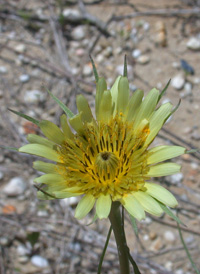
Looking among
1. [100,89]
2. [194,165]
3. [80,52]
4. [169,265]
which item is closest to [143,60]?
[80,52]

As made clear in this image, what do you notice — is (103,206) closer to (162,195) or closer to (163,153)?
(162,195)

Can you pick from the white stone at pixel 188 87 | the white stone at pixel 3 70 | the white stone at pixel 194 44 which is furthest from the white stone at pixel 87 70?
the white stone at pixel 194 44

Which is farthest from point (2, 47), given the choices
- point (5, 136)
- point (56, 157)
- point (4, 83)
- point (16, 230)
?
point (56, 157)

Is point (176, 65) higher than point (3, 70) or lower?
lower

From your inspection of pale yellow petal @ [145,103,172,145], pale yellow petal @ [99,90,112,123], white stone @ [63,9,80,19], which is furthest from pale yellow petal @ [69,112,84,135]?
white stone @ [63,9,80,19]

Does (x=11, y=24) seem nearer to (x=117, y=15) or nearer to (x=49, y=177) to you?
(x=117, y=15)

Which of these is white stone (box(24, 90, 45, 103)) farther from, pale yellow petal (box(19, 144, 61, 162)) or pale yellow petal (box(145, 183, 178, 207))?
pale yellow petal (box(145, 183, 178, 207))
